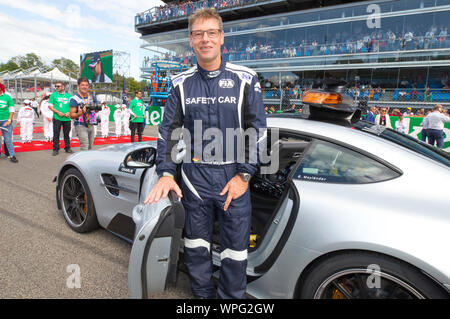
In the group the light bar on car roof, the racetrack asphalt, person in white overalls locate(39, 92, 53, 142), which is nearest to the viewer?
the light bar on car roof

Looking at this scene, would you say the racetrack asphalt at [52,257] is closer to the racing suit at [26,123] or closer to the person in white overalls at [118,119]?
the racing suit at [26,123]

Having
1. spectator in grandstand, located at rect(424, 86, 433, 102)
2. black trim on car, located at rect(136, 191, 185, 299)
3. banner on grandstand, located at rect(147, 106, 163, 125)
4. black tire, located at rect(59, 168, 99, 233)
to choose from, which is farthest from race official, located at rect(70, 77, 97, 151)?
spectator in grandstand, located at rect(424, 86, 433, 102)

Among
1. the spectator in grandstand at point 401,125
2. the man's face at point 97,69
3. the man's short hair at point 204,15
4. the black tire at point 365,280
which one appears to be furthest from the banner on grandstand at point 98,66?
the black tire at point 365,280

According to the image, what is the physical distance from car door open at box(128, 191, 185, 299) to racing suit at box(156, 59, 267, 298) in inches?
7.9

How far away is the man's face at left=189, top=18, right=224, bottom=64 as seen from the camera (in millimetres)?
1762

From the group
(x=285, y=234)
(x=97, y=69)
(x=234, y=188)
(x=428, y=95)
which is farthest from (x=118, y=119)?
(x=97, y=69)

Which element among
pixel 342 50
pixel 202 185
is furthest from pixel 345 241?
pixel 342 50

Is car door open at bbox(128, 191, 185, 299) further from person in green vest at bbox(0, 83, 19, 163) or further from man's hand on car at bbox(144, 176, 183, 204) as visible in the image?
person in green vest at bbox(0, 83, 19, 163)

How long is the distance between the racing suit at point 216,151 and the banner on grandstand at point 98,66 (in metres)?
43.7

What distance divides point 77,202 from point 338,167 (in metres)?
2.54

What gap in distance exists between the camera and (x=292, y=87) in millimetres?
27844

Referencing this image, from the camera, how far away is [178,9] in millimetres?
39000

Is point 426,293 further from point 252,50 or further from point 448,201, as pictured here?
point 252,50
